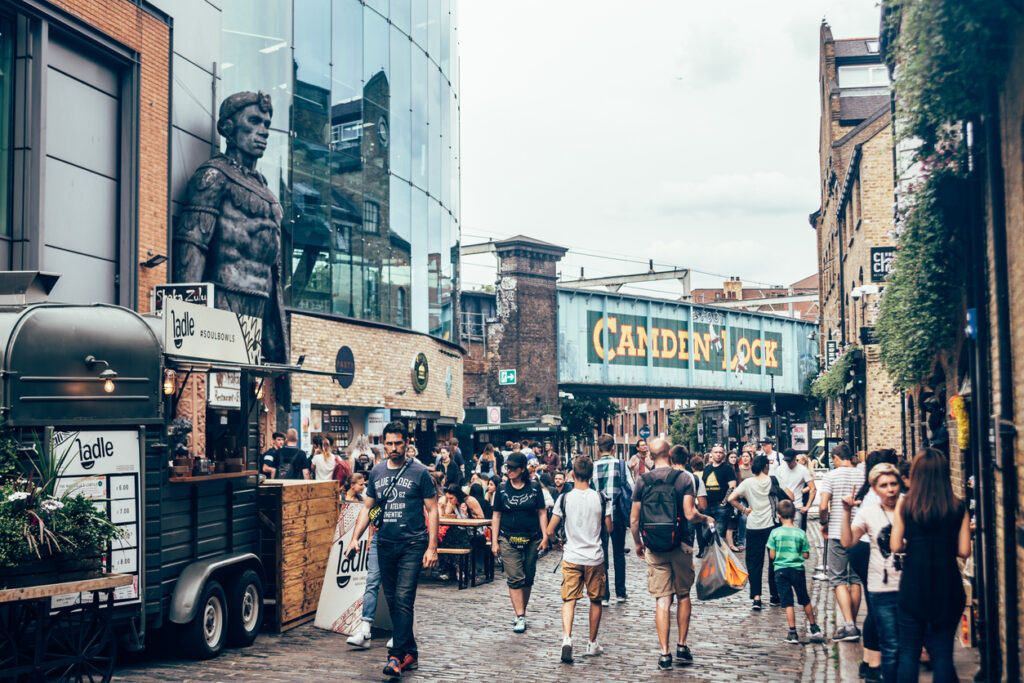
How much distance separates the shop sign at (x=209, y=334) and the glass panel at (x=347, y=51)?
14.7 metres

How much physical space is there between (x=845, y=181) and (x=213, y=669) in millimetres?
26514

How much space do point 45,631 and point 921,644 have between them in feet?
18.3

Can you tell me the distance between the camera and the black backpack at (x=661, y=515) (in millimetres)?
9414

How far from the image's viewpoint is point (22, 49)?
13188 millimetres

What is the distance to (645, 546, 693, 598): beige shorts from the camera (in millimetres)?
9383

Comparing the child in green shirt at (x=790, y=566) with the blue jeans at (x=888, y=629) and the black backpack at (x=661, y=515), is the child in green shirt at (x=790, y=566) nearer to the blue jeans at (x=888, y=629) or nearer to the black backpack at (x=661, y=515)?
the black backpack at (x=661, y=515)

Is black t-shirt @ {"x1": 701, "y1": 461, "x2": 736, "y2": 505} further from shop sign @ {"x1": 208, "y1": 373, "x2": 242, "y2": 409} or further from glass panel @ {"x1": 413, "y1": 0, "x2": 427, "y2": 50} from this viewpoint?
glass panel @ {"x1": 413, "y1": 0, "x2": 427, "y2": 50}

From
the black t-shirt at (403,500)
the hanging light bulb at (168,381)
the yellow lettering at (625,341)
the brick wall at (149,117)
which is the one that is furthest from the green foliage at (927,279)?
the yellow lettering at (625,341)

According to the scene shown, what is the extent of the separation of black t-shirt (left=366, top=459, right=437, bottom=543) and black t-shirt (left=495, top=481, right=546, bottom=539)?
1959 millimetres

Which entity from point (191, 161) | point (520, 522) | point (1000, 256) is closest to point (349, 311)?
point (191, 161)

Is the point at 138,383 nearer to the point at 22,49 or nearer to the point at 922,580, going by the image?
the point at 922,580

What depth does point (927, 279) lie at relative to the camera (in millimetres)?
11086

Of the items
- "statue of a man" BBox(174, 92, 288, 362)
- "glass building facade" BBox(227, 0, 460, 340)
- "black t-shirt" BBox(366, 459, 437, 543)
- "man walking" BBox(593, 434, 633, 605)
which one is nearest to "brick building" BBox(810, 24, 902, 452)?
"man walking" BBox(593, 434, 633, 605)

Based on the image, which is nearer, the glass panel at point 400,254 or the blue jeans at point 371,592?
the blue jeans at point 371,592
